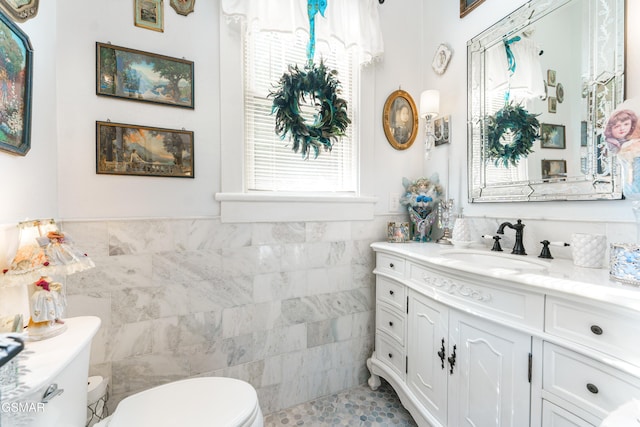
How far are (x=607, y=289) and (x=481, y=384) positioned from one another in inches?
25.2

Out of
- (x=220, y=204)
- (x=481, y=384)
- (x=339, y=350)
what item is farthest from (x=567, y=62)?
(x=339, y=350)

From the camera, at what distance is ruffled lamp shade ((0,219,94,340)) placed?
85cm

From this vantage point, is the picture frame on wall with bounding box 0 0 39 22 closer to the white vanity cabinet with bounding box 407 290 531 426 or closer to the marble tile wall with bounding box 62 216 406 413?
the marble tile wall with bounding box 62 216 406 413

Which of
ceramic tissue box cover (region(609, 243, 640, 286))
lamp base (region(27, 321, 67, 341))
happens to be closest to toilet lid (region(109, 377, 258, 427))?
lamp base (region(27, 321, 67, 341))

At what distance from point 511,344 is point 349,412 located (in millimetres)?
1197

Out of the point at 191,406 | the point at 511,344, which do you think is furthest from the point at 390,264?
the point at 191,406

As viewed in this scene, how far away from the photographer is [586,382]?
823 millimetres

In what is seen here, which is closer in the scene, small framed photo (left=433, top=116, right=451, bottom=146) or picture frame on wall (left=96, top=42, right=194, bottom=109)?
picture frame on wall (left=96, top=42, right=194, bottom=109)

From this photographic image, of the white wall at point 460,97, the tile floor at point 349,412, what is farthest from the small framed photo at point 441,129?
the tile floor at point 349,412

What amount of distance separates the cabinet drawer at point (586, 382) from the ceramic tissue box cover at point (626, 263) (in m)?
0.28

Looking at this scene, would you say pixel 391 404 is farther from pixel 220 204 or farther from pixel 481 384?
pixel 220 204

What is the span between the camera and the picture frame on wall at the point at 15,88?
0.85m

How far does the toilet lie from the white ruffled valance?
1.89m

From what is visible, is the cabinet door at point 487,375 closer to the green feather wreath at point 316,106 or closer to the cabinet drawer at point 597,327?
the cabinet drawer at point 597,327
